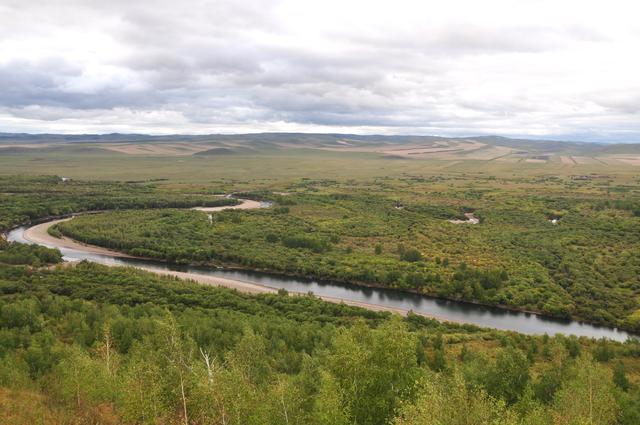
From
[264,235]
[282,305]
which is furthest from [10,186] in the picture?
[282,305]

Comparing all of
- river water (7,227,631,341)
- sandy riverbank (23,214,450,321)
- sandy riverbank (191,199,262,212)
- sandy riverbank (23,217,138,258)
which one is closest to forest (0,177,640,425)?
river water (7,227,631,341)

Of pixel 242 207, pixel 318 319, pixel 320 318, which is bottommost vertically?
pixel 318 319

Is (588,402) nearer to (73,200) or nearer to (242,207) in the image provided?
(242,207)

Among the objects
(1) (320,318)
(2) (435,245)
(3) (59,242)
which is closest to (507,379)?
(1) (320,318)

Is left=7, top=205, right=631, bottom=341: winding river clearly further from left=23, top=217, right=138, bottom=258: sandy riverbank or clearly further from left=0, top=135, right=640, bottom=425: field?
left=0, top=135, right=640, bottom=425: field

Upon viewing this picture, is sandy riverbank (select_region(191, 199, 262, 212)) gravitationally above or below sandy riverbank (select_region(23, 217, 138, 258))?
above

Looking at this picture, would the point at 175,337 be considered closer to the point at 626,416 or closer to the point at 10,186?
the point at 626,416
